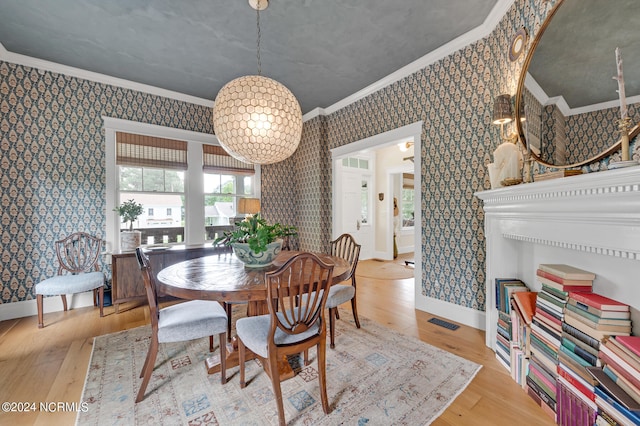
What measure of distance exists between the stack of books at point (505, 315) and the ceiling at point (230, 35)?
2405 millimetres

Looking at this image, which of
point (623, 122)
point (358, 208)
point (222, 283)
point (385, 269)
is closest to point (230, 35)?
point (222, 283)

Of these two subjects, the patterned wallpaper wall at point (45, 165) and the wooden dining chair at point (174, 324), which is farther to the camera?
the patterned wallpaper wall at point (45, 165)

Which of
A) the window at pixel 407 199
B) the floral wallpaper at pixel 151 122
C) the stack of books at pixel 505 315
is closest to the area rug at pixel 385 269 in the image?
the window at pixel 407 199

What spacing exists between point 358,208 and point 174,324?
15.8ft

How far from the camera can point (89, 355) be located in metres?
2.24

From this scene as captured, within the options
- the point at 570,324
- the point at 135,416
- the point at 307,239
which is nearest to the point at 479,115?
the point at 570,324

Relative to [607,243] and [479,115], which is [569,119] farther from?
[479,115]

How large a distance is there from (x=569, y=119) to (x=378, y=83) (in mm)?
2437

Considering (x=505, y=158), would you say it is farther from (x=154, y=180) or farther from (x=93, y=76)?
(x=93, y=76)

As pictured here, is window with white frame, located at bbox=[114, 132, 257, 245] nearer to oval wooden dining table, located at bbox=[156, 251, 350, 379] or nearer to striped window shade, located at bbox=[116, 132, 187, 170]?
striped window shade, located at bbox=[116, 132, 187, 170]

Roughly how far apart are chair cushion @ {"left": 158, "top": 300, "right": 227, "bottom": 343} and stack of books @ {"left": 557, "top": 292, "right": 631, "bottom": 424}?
6.80 ft

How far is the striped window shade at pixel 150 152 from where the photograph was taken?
3.65 metres

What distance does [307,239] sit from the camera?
5012 millimetres

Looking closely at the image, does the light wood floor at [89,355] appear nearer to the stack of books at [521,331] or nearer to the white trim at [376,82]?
the stack of books at [521,331]
